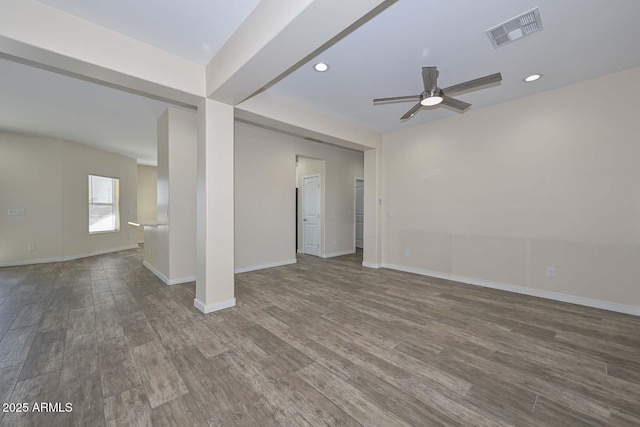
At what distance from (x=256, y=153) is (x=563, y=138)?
4896mm

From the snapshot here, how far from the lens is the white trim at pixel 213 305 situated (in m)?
2.96

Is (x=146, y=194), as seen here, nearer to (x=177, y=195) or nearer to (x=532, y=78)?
(x=177, y=195)

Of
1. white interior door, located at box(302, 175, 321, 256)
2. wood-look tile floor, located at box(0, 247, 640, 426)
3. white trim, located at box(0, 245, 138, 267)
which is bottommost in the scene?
wood-look tile floor, located at box(0, 247, 640, 426)

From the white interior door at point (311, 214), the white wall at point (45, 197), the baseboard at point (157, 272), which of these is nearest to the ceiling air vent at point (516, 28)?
the white interior door at point (311, 214)

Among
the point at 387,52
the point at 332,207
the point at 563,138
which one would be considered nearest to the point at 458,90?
the point at 387,52

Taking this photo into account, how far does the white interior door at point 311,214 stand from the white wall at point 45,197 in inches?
216

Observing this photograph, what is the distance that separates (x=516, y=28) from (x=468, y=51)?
41 cm

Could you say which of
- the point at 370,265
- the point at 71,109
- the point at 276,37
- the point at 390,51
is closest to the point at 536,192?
the point at 390,51

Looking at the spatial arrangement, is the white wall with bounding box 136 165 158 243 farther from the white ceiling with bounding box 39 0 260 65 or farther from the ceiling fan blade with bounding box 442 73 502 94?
the ceiling fan blade with bounding box 442 73 502 94

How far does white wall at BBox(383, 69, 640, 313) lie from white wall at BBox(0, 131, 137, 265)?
7.76 m

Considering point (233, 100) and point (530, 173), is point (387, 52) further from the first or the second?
point (530, 173)

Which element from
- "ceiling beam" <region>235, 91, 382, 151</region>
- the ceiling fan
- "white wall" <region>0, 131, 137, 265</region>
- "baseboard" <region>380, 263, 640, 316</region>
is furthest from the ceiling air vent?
"white wall" <region>0, 131, 137, 265</region>

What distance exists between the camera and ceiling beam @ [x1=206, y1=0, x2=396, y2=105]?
1643 mm

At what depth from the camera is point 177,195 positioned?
411 cm
